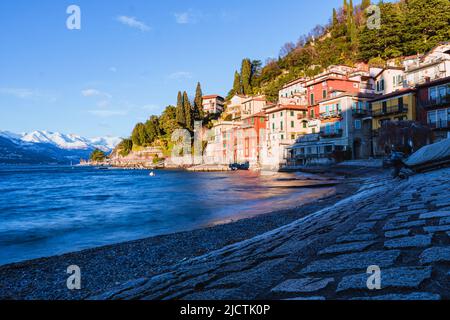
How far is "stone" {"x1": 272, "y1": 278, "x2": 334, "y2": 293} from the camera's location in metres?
3.63

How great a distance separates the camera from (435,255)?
3883 millimetres

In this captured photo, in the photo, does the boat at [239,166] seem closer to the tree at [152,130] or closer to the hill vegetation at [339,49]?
the hill vegetation at [339,49]

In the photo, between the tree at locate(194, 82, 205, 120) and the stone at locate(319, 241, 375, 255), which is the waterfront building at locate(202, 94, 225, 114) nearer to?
the tree at locate(194, 82, 205, 120)

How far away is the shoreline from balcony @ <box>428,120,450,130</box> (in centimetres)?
3582

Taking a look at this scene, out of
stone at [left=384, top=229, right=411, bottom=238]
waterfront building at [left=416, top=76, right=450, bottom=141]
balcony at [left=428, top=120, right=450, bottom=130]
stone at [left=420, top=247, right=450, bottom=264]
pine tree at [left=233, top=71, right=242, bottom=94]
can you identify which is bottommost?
stone at [left=384, top=229, right=411, bottom=238]

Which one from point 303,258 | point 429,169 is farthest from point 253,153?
point 303,258

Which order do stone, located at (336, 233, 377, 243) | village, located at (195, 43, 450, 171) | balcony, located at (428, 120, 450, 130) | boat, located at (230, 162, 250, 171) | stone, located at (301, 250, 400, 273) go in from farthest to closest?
boat, located at (230, 162, 250, 171)
village, located at (195, 43, 450, 171)
balcony, located at (428, 120, 450, 130)
stone, located at (336, 233, 377, 243)
stone, located at (301, 250, 400, 273)

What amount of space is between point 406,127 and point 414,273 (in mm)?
39231

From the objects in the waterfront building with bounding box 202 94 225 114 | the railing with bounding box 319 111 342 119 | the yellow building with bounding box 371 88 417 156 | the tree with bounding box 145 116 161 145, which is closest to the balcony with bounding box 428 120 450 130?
the yellow building with bounding box 371 88 417 156

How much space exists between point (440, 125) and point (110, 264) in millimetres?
43968

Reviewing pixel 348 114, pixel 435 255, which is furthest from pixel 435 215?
pixel 348 114

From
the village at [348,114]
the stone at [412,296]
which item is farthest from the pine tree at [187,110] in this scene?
the stone at [412,296]

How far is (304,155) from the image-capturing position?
57.9 metres
